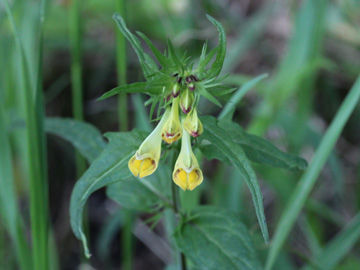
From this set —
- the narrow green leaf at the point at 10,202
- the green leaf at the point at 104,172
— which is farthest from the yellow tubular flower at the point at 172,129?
the narrow green leaf at the point at 10,202

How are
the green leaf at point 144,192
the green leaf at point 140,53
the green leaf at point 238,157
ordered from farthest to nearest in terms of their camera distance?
1. the green leaf at point 144,192
2. the green leaf at point 140,53
3. the green leaf at point 238,157

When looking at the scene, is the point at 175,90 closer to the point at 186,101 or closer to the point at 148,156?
the point at 186,101

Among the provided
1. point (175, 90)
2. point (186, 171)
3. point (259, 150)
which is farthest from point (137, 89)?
point (259, 150)

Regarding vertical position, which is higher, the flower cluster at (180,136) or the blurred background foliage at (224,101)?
the flower cluster at (180,136)

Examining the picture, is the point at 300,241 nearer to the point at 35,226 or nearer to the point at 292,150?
the point at 292,150

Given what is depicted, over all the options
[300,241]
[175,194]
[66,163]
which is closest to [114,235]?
[66,163]

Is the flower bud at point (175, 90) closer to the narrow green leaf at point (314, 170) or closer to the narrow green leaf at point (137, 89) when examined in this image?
the narrow green leaf at point (137, 89)

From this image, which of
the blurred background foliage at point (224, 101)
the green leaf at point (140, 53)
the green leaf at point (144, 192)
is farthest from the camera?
the blurred background foliage at point (224, 101)
